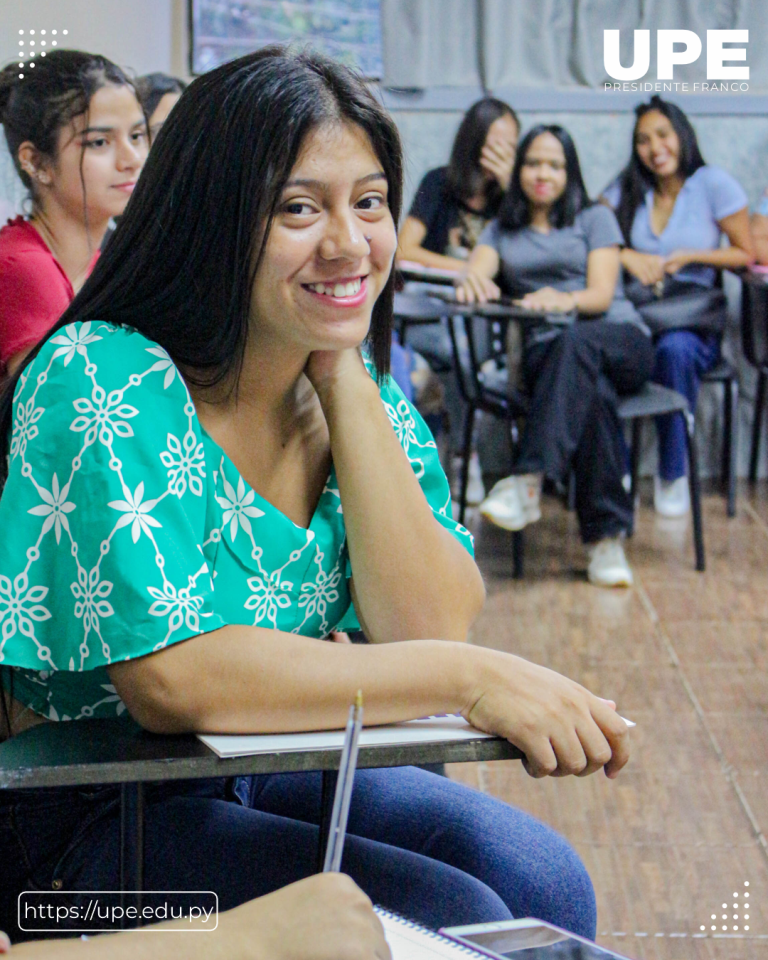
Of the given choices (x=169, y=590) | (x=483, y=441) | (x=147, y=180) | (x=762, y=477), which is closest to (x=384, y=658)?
(x=169, y=590)

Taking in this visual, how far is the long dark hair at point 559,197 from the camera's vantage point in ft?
12.8

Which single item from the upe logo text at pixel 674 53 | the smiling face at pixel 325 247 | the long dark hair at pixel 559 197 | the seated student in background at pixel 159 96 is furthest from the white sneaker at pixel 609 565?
the smiling face at pixel 325 247

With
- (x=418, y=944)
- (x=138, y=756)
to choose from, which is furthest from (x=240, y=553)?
(x=418, y=944)

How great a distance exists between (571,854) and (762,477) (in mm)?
3861

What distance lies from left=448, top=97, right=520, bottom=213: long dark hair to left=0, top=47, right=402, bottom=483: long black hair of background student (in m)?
3.24

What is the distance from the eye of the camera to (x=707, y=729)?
2.54 meters

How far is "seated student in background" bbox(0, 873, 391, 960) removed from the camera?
0.72m

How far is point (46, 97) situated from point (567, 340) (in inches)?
80.1

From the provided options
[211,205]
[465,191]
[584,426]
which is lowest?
[584,426]

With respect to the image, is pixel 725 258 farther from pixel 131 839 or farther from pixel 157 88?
pixel 131 839

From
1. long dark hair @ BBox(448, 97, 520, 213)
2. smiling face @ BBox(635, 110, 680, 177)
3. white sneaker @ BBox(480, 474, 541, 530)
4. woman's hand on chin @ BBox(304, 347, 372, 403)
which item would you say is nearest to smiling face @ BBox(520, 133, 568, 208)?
long dark hair @ BBox(448, 97, 520, 213)

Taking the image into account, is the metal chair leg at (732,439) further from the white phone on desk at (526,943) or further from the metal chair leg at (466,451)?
the white phone on desk at (526,943)

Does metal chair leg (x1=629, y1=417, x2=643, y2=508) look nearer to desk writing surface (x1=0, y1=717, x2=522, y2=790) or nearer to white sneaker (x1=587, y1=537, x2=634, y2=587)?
white sneaker (x1=587, y1=537, x2=634, y2=587)

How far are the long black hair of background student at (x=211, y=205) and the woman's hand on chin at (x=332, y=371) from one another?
15 cm
